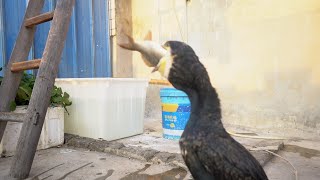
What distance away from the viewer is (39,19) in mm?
2135

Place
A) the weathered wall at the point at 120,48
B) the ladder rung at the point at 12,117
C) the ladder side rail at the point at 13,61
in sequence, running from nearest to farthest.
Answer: the ladder rung at the point at 12,117, the ladder side rail at the point at 13,61, the weathered wall at the point at 120,48

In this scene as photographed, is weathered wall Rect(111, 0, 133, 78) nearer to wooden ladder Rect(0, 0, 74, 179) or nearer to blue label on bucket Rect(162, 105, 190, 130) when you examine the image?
blue label on bucket Rect(162, 105, 190, 130)

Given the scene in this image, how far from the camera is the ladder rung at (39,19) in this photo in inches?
80.6

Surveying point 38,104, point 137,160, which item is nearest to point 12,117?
point 38,104

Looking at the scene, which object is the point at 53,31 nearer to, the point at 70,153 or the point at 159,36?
the point at 70,153

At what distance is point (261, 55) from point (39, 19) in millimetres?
2568

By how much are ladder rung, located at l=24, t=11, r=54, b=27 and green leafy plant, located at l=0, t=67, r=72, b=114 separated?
23.6 inches

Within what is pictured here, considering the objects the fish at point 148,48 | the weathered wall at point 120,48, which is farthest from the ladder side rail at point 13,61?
the weathered wall at point 120,48

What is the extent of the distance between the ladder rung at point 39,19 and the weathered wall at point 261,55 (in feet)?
7.99

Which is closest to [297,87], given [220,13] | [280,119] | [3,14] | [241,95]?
[280,119]

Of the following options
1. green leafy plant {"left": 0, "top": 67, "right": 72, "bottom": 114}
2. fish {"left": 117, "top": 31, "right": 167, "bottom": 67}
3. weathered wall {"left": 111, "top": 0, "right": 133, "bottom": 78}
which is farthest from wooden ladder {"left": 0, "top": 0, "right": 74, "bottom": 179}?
weathered wall {"left": 111, "top": 0, "right": 133, "bottom": 78}

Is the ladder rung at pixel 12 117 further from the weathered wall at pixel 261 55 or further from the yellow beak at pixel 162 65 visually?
the weathered wall at pixel 261 55

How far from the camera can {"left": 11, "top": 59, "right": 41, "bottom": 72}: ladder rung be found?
6.46ft

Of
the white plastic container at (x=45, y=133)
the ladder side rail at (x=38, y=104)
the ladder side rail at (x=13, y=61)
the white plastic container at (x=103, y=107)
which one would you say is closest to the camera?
the ladder side rail at (x=38, y=104)
